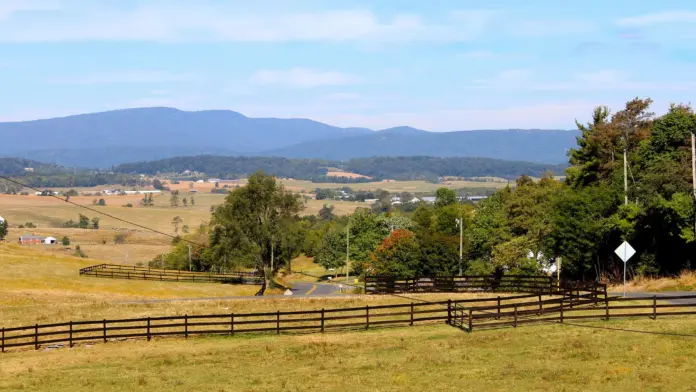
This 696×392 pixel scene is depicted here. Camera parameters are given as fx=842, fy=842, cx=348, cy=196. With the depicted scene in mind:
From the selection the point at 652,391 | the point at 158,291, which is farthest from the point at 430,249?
the point at 652,391

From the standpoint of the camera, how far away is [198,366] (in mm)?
31141

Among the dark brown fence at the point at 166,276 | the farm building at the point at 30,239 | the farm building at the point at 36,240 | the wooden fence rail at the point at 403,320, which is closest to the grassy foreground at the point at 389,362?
the wooden fence rail at the point at 403,320

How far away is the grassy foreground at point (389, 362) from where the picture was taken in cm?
2555

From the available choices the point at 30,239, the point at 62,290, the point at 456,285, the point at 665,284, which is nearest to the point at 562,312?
the point at 665,284

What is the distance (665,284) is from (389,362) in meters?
27.9

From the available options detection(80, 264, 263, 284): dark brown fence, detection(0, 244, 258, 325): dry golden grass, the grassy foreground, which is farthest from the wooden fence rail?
detection(80, 264, 263, 284): dark brown fence

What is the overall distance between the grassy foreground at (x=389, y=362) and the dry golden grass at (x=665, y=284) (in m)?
16.1

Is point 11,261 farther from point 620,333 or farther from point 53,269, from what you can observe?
point 620,333

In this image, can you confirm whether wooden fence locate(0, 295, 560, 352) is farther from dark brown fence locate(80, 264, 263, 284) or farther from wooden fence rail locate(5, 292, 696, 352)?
dark brown fence locate(80, 264, 263, 284)

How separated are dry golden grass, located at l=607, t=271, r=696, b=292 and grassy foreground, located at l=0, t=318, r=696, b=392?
635 inches

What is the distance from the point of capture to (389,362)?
29.8m

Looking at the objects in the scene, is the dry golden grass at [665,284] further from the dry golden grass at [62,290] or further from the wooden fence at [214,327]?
the dry golden grass at [62,290]

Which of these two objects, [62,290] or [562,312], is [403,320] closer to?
[562,312]

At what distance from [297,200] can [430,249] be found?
51.2ft
